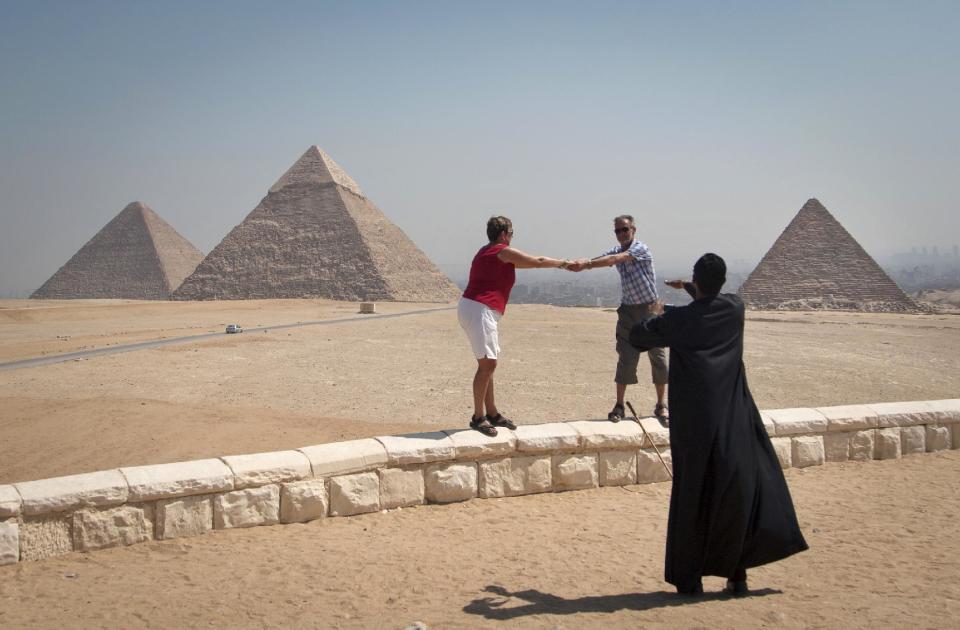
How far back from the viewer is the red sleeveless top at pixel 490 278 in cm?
447

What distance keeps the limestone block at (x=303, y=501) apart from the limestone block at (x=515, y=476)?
3.25 feet

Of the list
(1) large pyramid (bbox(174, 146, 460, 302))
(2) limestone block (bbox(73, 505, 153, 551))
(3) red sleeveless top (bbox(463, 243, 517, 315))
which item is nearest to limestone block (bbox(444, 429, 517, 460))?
(3) red sleeveless top (bbox(463, 243, 517, 315))

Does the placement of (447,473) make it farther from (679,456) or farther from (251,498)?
(679,456)

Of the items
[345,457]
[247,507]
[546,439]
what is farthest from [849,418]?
[247,507]

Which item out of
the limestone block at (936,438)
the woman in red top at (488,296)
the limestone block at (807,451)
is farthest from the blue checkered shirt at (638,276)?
the limestone block at (936,438)

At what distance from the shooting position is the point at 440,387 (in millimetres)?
9656

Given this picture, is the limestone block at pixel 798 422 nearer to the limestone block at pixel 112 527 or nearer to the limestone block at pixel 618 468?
the limestone block at pixel 618 468

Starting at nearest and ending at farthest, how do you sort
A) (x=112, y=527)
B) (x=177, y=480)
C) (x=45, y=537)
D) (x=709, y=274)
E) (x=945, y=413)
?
(x=709, y=274), (x=45, y=537), (x=112, y=527), (x=177, y=480), (x=945, y=413)

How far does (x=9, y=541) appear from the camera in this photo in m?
3.17

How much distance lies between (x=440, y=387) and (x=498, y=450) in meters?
5.31

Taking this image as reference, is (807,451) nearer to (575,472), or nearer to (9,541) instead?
(575,472)

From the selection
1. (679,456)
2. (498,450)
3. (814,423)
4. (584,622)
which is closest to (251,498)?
(498,450)

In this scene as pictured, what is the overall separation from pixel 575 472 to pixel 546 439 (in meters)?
0.32

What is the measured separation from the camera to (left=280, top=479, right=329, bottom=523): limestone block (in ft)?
12.6
